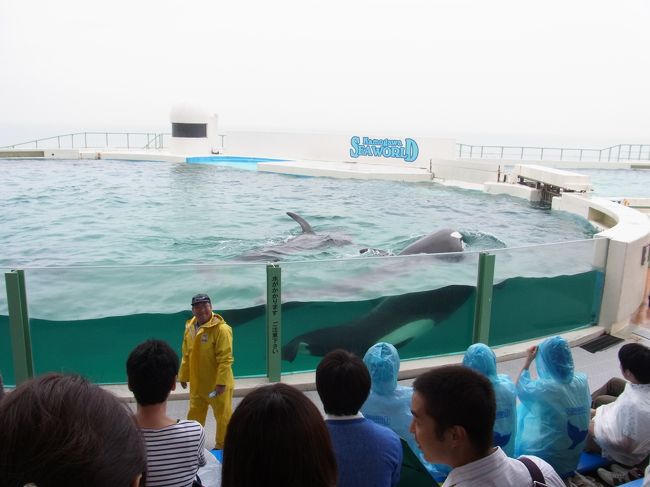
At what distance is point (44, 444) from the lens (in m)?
0.97

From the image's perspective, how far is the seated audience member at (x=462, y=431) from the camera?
179cm

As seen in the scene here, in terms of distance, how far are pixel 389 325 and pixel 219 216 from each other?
9.02 metres

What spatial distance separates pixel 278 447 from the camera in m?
1.30

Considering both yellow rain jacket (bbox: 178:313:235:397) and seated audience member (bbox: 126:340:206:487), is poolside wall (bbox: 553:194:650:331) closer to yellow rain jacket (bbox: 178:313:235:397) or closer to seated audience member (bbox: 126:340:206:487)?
yellow rain jacket (bbox: 178:313:235:397)

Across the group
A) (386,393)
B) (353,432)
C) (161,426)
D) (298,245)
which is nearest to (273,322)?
(386,393)

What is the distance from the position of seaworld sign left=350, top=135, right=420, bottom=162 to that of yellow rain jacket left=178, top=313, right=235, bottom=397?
18223 mm

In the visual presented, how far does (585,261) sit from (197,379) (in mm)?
4140

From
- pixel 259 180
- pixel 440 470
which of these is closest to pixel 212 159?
pixel 259 180

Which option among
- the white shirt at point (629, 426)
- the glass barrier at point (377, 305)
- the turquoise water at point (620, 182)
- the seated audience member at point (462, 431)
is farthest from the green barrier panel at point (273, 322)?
the turquoise water at point (620, 182)

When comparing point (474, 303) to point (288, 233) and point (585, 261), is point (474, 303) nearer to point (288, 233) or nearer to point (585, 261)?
point (585, 261)

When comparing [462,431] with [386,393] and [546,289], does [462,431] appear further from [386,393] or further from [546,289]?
[546,289]

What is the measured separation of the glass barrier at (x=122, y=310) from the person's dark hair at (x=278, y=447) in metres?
3.31

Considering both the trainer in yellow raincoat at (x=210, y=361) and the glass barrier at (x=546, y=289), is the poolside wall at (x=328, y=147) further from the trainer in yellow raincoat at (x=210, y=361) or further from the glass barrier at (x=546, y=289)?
the trainer in yellow raincoat at (x=210, y=361)

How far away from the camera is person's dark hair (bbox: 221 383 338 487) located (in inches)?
50.6
